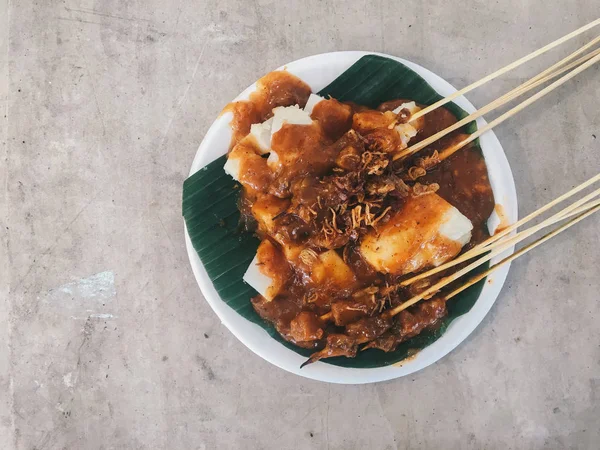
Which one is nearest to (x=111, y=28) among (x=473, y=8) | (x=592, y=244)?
(x=473, y=8)

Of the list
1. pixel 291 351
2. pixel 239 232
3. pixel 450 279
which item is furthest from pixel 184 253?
pixel 450 279

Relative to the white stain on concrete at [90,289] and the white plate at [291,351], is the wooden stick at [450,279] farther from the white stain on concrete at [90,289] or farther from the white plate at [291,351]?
the white stain on concrete at [90,289]

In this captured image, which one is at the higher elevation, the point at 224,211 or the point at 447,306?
the point at 224,211

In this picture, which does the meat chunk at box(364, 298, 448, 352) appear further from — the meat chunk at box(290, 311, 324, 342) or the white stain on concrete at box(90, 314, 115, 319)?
the white stain on concrete at box(90, 314, 115, 319)

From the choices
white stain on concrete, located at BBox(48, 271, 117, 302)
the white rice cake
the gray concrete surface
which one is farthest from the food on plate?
white stain on concrete, located at BBox(48, 271, 117, 302)

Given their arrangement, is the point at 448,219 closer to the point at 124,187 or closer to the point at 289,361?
the point at 289,361

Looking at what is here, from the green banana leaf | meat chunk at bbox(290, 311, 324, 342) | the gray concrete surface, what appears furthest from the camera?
the gray concrete surface

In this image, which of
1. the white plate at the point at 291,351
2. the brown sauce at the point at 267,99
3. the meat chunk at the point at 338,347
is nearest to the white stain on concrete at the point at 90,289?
the white plate at the point at 291,351

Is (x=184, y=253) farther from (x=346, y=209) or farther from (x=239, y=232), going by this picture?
(x=346, y=209)
